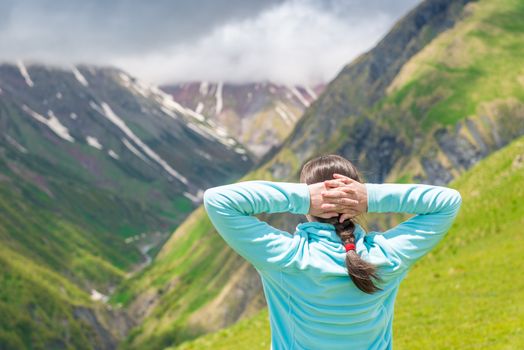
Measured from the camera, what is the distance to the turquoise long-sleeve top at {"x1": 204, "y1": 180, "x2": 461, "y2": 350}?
6.74m

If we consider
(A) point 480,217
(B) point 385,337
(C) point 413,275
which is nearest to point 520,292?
(C) point 413,275

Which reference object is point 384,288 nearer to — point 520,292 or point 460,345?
point 460,345

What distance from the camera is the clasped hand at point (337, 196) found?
6945 millimetres

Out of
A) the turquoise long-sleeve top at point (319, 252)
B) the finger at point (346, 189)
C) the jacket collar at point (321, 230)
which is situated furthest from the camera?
the jacket collar at point (321, 230)

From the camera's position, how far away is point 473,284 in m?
27.9

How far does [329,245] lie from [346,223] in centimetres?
36

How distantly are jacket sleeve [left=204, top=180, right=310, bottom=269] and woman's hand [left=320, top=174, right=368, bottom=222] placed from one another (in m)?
0.23

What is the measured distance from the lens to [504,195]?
40031mm

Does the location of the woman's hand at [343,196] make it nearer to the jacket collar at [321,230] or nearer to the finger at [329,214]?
the finger at [329,214]

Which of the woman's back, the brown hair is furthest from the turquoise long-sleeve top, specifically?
the brown hair

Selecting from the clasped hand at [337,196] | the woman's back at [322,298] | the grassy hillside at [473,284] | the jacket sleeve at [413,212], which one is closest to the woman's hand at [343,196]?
the clasped hand at [337,196]

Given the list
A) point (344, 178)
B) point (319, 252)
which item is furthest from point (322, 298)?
point (344, 178)

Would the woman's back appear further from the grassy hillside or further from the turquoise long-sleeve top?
the grassy hillside

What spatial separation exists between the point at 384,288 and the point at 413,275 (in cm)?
2866
